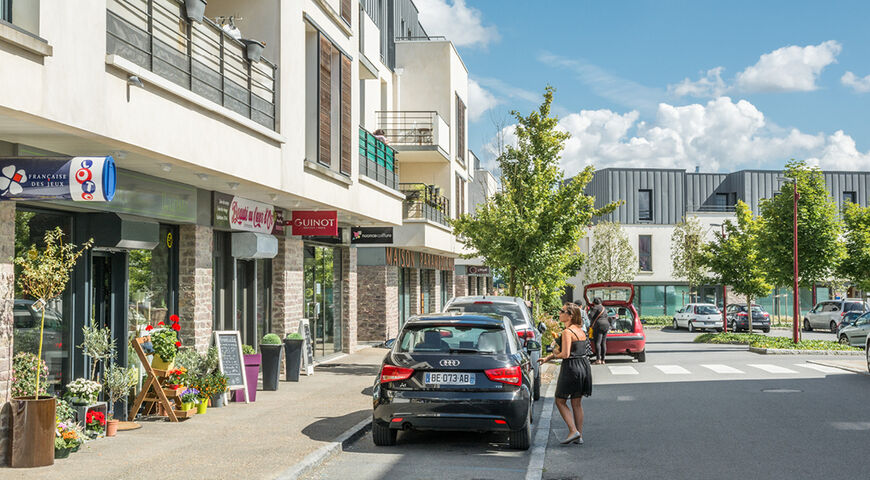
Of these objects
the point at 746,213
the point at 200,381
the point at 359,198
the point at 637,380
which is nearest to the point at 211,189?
the point at 200,381

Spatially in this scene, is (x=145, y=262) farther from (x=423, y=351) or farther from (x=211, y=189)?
(x=423, y=351)

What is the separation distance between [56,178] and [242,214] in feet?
24.8

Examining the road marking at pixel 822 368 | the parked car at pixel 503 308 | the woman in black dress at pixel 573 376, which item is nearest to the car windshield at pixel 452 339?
the woman in black dress at pixel 573 376

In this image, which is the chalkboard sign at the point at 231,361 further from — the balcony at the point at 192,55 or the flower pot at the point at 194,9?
the flower pot at the point at 194,9

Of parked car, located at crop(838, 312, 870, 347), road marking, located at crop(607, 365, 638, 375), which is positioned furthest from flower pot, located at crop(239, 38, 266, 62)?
parked car, located at crop(838, 312, 870, 347)

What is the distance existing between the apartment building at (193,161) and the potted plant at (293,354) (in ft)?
2.96

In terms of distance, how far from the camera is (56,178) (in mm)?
8492

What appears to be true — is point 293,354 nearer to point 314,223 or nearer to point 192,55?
point 314,223

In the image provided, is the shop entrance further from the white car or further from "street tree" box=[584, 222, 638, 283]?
"street tree" box=[584, 222, 638, 283]

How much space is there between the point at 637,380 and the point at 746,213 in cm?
2646

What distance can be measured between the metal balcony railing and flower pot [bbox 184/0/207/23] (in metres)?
17.2

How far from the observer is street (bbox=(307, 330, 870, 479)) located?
8.95 meters

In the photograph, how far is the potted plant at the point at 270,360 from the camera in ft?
51.2

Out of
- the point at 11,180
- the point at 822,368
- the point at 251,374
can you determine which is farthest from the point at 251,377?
the point at 822,368
